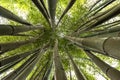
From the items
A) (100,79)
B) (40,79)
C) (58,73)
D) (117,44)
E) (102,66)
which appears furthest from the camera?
(100,79)

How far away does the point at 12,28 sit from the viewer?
170 inches

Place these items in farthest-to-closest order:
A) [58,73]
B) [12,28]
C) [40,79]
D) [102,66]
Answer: [40,79]
[102,66]
[12,28]
[58,73]

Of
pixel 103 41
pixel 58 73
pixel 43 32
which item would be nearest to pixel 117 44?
pixel 103 41

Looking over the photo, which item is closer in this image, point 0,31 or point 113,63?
point 0,31

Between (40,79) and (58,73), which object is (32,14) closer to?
(40,79)

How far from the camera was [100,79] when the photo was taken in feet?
33.9

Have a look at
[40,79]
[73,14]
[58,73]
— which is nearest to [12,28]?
[58,73]

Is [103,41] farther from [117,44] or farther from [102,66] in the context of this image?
[102,66]

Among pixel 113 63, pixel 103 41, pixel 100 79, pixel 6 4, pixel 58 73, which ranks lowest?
pixel 100 79

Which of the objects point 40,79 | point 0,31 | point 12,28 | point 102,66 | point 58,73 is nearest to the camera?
point 58,73

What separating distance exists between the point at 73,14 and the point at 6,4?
114 inches

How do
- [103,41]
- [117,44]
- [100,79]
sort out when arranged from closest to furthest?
[117,44] → [103,41] → [100,79]

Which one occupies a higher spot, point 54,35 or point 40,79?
point 54,35

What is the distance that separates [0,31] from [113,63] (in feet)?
24.4
